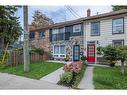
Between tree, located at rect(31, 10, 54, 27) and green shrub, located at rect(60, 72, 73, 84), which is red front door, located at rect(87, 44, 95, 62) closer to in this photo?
green shrub, located at rect(60, 72, 73, 84)

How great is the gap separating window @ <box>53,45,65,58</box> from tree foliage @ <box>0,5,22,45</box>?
21.5 ft

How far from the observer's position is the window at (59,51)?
104 feet

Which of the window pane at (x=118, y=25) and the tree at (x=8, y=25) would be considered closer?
the window pane at (x=118, y=25)

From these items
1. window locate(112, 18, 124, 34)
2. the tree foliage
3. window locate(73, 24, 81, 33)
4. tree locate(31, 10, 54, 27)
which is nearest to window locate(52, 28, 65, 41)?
window locate(73, 24, 81, 33)

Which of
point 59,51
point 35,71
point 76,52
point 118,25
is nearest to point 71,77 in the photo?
point 35,71

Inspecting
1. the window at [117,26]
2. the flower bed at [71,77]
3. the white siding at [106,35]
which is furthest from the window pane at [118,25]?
the flower bed at [71,77]

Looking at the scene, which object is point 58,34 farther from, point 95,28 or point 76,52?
point 95,28

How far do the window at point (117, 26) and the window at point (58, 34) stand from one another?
866 cm

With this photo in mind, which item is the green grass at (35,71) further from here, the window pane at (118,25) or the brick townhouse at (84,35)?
the window pane at (118,25)

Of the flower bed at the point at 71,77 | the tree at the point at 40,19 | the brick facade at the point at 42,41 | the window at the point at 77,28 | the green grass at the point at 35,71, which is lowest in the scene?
the green grass at the point at 35,71

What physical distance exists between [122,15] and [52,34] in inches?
480

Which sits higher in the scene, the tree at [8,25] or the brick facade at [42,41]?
the tree at [8,25]

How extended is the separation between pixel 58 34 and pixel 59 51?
7.40 feet
